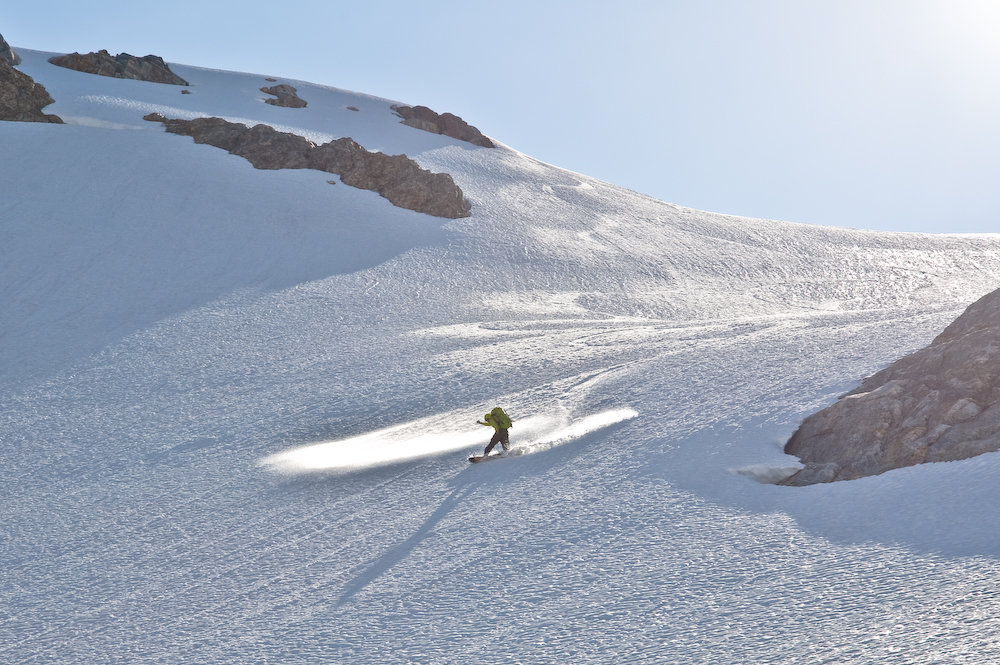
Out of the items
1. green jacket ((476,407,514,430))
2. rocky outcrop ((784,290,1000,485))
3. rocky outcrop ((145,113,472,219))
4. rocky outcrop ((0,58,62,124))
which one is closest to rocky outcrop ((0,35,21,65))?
rocky outcrop ((0,58,62,124))

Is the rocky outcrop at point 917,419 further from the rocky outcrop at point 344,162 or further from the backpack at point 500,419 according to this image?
the rocky outcrop at point 344,162

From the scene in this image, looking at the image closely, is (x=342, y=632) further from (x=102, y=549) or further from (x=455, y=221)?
(x=455, y=221)

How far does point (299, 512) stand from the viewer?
30.7ft

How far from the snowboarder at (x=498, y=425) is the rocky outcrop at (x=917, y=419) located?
418 cm

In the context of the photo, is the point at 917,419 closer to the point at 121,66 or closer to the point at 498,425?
the point at 498,425

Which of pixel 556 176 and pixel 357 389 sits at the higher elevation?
pixel 556 176

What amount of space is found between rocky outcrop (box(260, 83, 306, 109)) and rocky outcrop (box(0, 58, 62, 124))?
1291 cm

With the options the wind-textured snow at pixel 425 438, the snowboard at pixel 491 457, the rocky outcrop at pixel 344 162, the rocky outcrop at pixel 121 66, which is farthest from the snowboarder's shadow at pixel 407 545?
the rocky outcrop at pixel 121 66

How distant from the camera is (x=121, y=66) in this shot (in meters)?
41.7

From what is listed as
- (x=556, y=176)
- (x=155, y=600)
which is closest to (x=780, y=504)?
(x=155, y=600)

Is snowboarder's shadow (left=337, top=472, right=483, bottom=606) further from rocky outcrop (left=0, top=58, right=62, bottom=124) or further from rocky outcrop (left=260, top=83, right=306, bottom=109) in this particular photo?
rocky outcrop (left=260, top=83, right=306, bottom=109)

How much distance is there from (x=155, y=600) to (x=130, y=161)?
24796 mm

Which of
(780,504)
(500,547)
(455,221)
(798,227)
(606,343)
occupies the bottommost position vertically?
(500,547)

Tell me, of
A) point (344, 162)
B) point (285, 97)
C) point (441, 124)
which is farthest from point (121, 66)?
point (344, 162)
